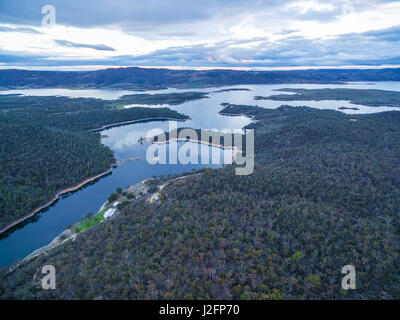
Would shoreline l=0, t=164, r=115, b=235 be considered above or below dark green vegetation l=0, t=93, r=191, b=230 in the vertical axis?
below

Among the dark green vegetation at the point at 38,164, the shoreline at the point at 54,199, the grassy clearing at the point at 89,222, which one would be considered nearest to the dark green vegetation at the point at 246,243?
the grassy clearing at the point at 89,222

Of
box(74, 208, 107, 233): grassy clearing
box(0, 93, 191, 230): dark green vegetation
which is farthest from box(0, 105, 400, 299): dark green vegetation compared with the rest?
box(0, 93, 191, 230): dark green vegetation

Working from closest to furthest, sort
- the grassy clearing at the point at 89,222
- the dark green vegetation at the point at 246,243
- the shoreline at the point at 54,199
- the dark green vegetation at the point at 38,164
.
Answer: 1. the dark green vegetation at the point at 246,243
2. the grassy clearing at the point at 89,222
3. the shoreline at the point at 54,199
4. the dark green vegetation at the point at 38,164

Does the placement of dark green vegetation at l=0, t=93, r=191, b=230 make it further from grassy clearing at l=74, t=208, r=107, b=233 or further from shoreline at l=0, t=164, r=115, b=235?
grassy clearing at l=74, t=208, r=107, b=233

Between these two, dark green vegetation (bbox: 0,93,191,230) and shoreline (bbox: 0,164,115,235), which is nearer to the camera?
shoreline (bbox: 0,164,115,235)

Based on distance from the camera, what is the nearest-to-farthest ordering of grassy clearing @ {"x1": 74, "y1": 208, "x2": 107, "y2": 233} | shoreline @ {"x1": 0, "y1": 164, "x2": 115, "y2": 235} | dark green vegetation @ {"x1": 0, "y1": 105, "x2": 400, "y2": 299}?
dark green vegetation @ {"x1": 0, "y1": 105, "x2": 400, "y2": 299}
grassy clearing @ {"x1": 74, "y1": 208, "x2": 107, "y2": 233}
shoreline @ {"x1": 0, "y1": 164, "x2": 115, "y2": 235}

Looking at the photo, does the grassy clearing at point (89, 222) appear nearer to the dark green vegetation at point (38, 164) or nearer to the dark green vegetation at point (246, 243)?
the dark green vegetation at point (246, 243)

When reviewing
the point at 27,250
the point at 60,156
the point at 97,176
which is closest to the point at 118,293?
the point at 27,250

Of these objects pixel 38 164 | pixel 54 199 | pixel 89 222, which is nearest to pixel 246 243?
pixel 89 222

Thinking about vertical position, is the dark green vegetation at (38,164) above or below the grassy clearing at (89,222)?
above
